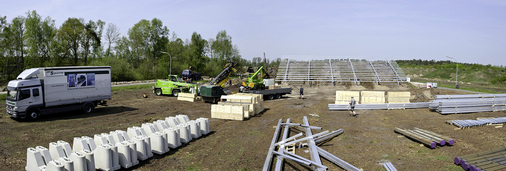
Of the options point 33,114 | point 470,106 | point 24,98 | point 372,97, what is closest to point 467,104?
point 470,106

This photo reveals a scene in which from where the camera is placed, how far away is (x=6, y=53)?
37938mm

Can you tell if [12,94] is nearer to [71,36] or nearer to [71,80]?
[71,80]

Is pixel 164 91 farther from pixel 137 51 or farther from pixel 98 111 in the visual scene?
pixel 137 51

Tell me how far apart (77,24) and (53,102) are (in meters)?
34.3

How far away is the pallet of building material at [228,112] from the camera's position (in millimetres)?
17344

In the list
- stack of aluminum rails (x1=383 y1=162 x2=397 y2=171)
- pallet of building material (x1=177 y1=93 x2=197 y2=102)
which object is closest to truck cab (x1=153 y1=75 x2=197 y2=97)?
pallet of building material (x1=177 y1=93 x2=197 y2=102)

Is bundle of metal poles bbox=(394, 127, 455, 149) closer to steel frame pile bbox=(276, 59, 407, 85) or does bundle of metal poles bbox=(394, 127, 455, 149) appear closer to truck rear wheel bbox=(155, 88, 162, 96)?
truck rear wheel bbox=(155, 88, 162, 96)

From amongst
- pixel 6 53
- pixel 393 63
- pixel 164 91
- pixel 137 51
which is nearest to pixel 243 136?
pixel 164 91

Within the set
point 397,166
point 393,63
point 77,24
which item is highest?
point 77,24

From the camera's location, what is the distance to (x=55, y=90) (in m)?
17.5

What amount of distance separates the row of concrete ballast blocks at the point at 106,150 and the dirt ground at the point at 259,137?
1.27ft

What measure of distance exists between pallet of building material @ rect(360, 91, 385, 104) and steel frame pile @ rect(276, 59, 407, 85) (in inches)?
781

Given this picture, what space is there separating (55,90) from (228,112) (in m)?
10.6

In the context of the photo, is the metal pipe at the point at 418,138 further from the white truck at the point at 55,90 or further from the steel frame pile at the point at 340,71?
the steel frame pile at the point at 340,71
